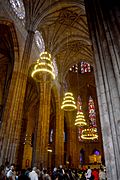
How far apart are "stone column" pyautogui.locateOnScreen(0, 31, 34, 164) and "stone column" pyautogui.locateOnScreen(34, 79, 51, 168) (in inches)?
119

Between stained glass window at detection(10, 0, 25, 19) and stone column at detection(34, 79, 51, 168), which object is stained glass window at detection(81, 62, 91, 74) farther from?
stained glass window at detection(10, 0, 25, 19)

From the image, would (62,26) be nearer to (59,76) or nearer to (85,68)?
(59,76)

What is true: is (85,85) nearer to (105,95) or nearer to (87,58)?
(87,58)

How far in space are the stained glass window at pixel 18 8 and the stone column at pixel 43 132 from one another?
5.52 m

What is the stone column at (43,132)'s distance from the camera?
13.1 meters

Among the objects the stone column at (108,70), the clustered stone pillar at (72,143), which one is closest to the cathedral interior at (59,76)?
the stone column at (108,70)

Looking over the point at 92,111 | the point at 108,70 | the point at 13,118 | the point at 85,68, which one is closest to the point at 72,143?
the point at 92,111

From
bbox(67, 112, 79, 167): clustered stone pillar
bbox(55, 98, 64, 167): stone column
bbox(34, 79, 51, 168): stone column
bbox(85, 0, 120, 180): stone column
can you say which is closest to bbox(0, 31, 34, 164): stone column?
bbox(34, 79, 51, 168): stone column

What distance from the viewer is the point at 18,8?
1279 cm

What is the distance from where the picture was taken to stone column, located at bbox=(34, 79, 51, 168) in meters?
13.1

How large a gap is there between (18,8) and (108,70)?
10688 millimetres

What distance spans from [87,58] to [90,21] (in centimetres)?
1538

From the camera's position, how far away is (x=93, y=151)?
25328 millimetres

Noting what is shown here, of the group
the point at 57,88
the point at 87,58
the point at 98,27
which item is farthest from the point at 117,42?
the point at 87,58
